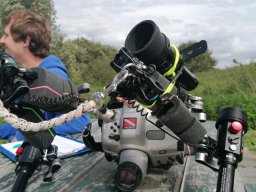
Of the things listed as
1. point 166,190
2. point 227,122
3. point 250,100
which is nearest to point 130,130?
point 166,190

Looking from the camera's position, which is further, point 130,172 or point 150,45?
point 130,172

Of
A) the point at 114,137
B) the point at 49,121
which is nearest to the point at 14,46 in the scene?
the point at 114,137

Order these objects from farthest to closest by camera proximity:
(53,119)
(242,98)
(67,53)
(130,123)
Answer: (67,53), (242,98), (130,123), (53,119)

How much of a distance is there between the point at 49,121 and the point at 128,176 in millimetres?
601

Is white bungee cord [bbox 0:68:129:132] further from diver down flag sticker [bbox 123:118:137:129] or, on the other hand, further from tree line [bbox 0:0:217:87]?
tree line [bbox 0:0:217:87]

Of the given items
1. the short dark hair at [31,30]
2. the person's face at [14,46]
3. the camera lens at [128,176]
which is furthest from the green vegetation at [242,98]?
the camera lens at [128,176]

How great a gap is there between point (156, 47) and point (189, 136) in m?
0.33

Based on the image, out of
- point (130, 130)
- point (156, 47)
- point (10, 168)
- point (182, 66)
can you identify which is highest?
point (156, 47)

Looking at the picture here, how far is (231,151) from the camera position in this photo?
1.19 m

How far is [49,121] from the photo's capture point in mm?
932

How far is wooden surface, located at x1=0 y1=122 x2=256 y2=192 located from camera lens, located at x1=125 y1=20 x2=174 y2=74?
57 centimetres

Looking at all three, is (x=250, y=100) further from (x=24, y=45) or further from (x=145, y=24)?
(x=145, y=24)

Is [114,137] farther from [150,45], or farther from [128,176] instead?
[150,45]

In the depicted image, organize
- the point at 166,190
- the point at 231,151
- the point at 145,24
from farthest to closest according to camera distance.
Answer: the point at 166,190, the point at 145,24, the point at 231,151
